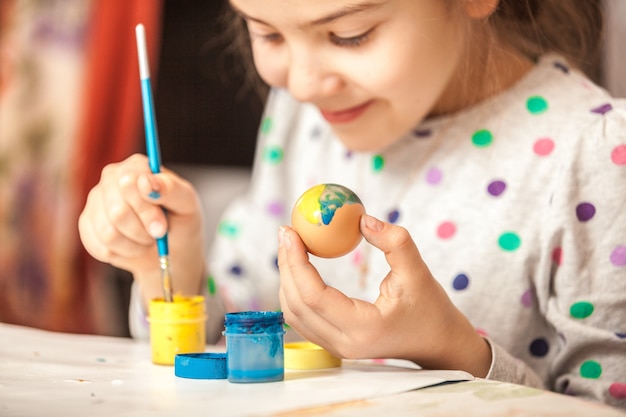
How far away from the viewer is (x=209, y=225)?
202cm

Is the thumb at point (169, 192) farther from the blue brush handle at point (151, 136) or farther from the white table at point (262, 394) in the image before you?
the white table at point (262, 394)

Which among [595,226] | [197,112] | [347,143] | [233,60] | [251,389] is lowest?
[251,389]

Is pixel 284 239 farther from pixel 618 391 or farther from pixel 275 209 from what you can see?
pixel 275 209

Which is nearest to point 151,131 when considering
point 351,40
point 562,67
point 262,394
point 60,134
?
point 351,40

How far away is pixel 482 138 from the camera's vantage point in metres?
1.05

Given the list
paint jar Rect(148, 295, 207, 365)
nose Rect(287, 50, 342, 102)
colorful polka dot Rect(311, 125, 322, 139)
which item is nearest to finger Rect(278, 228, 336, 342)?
paint jar Rect(148, 295, 207, 365)

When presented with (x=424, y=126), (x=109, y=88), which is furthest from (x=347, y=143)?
(x=109, y=88)

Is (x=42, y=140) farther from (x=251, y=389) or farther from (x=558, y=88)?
(x=251, y=389)

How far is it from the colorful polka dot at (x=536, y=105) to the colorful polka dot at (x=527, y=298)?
0.23 meters

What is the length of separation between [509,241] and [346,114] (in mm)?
246

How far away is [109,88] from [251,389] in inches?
48.7

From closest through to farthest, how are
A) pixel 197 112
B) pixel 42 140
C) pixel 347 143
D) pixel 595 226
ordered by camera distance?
pixel 595 226
pixel 347 143
pixel 42 140
pixel 197 112

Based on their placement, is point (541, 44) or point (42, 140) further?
point (42, 140)

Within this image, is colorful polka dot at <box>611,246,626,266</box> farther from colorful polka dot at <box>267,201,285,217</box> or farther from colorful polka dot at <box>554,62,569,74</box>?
colorful polka dot at <box>267,201,285,217</box>
